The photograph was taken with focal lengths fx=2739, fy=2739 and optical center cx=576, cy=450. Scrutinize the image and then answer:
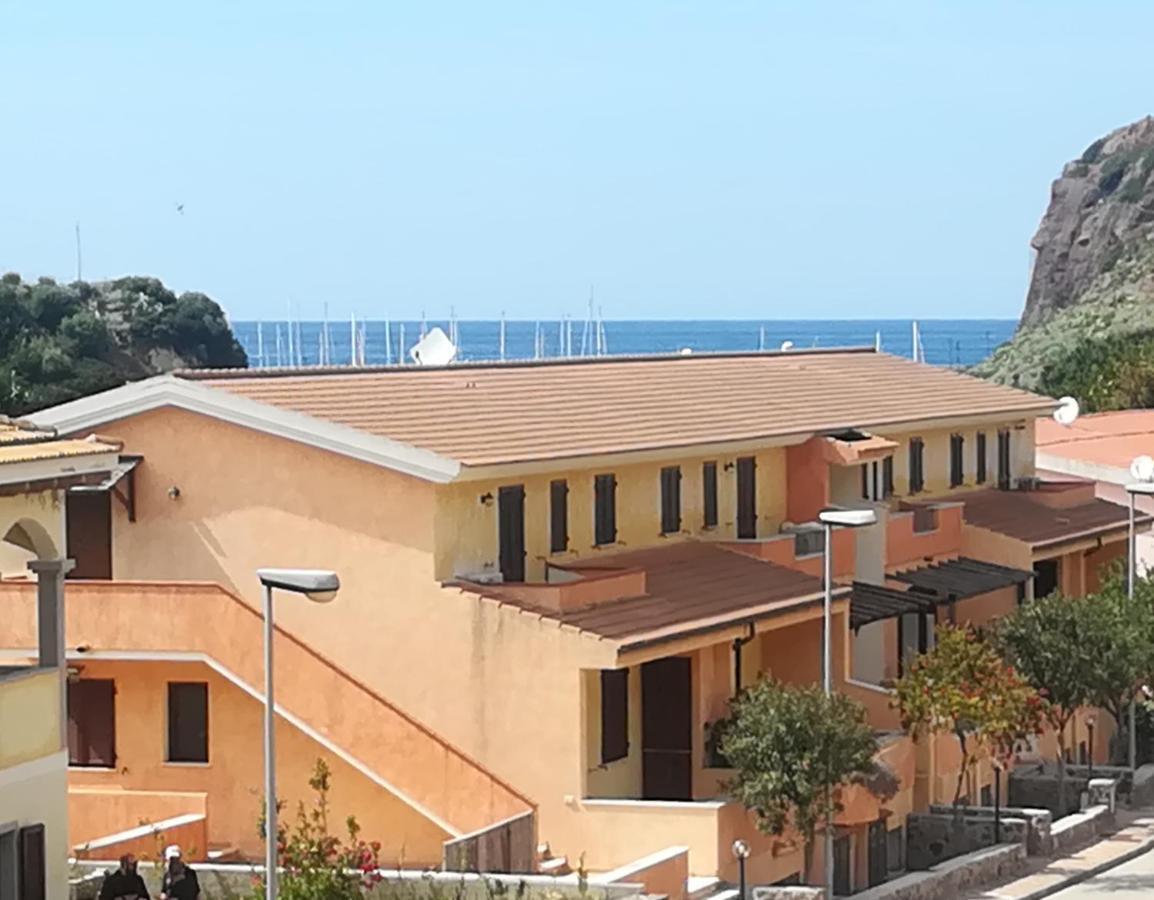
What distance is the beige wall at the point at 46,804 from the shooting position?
77.7ft

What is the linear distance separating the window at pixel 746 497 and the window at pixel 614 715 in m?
6.79

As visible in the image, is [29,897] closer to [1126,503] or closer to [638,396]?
[638,396]

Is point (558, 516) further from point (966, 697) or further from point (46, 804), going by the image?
point (46, 804)

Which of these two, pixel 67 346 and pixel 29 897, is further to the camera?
pixel 67 346

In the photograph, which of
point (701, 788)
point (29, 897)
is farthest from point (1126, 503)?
point (29, 897)

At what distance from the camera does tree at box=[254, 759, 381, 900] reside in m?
27.2

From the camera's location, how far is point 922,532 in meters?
49.1

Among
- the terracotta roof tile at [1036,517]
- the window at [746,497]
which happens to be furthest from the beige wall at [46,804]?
the terracotta roof tile at [1036,517]

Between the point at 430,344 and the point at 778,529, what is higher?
the point at 430,344

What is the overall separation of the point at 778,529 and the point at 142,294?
77617mm

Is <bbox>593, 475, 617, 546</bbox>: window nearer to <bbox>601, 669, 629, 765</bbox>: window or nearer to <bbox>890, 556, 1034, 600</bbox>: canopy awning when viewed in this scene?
<bbox>601, 669, 629, 765</bbox>: window

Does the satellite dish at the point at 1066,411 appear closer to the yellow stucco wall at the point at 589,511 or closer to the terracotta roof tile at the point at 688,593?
the yellow stucco wall at the point at 589,511

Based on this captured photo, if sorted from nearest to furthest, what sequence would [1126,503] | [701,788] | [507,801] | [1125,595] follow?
[507,801], [701,788], [1125,595], [1126,503]

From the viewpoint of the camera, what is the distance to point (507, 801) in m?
32.7
